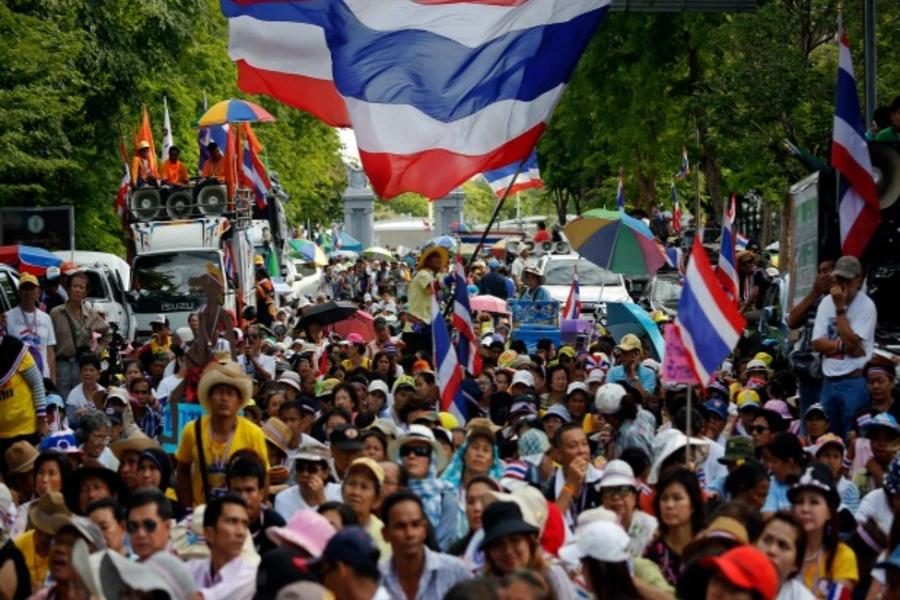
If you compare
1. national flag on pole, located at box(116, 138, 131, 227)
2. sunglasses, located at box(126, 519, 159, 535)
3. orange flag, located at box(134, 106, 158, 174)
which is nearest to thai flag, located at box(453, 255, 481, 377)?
sunglasses, located at box(126, 519, 159, 535)

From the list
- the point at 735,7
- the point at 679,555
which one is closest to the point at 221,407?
the point at 679,555

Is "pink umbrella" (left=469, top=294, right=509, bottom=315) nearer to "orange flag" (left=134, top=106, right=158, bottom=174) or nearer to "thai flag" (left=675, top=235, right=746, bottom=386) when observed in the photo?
"orange flag" (left=134, top=106, right=158, bottom=174)

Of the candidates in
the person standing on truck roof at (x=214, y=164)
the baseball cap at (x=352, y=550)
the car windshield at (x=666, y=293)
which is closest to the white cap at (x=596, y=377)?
the baseball cap at (x=352, y=550)

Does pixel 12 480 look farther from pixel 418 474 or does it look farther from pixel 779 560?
pixel 779 560

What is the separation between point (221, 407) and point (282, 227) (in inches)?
1283

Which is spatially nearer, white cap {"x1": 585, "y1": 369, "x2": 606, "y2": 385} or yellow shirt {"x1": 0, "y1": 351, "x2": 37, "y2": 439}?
yellow shirt {"x1": 0, "y1": 351, "x2": 37, "y2": 439}

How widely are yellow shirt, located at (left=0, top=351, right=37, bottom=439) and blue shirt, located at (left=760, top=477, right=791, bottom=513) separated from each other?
20.5 feet

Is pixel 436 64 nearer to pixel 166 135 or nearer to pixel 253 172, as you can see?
pixel 253 172

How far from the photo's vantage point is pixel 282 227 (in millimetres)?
44375

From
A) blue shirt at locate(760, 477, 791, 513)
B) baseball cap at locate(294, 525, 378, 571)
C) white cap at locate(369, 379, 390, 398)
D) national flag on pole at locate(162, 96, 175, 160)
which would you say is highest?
national flag on pole at locate(162, 96, 175, 160)

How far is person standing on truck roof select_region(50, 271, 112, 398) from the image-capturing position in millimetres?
19922

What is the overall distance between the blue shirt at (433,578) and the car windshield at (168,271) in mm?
22179

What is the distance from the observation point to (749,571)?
7043 millimetres

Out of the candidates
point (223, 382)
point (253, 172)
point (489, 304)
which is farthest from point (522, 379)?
point (253, 172)
